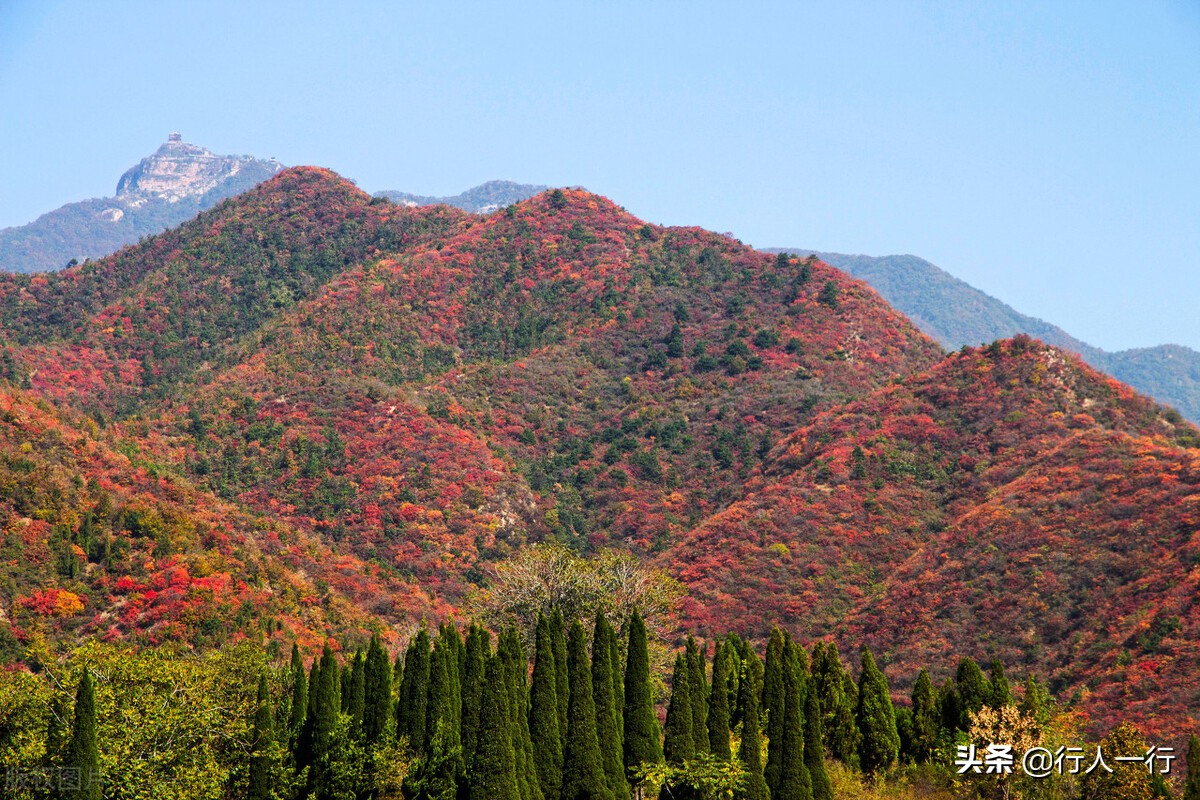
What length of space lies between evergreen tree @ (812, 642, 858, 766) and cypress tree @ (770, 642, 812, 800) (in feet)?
33.9

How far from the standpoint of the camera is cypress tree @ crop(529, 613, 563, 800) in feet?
109

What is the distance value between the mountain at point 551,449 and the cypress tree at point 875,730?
13051 mm

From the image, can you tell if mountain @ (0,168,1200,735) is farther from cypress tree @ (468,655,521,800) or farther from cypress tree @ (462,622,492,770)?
cypress tree @ (468,655,521,800)

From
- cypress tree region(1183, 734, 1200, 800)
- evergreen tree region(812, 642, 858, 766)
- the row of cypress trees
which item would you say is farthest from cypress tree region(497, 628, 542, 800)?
cypress tree region(1183, 734, 1200, 800)

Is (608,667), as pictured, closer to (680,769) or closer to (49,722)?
(680,769)

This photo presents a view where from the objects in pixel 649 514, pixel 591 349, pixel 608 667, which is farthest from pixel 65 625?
pixel 591 349

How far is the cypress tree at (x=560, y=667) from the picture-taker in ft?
116

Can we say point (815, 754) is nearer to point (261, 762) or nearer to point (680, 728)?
point (680, 728)

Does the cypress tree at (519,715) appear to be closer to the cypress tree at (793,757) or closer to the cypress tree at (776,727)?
the cypress tree at (776,727)

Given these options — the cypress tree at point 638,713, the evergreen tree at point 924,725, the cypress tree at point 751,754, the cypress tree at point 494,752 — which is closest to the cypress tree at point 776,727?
the cypress tree at point 751,754

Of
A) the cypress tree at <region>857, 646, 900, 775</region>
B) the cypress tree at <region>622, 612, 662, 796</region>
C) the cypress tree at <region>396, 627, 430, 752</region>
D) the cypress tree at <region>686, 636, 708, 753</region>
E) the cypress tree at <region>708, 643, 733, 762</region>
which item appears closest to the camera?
the cypress tree at <region>622, 612, 662, 796</region>

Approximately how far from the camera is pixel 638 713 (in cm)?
3512

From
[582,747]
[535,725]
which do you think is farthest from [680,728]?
[535,725]

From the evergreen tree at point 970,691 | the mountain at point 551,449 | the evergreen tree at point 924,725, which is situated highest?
the mountain at point 551,449
